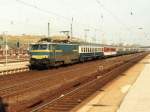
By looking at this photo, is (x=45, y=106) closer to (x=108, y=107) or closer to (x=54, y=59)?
(x=108, y=107)

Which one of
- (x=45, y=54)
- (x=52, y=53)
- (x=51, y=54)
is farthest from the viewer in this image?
(x=52, y=53)

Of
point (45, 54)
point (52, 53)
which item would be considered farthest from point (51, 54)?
point (45, 54)

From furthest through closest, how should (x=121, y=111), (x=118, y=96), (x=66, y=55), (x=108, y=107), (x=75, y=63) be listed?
(x=75, y=63), (x=66, y=55), (x=118, y=96), (x=108, y=107), (x=121, y=111)

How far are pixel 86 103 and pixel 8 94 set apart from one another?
4.83 m

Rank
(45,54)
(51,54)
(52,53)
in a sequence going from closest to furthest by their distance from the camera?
(45,54), (51,54), (52,53)

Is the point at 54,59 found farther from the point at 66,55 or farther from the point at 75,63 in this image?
the point at 75,63

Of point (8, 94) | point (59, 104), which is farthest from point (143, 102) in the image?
point (8, 94)

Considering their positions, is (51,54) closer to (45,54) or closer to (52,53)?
(52,53)

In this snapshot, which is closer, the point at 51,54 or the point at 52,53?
the point at 51,54

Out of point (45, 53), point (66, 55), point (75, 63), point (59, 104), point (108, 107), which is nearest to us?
point (108, 107)

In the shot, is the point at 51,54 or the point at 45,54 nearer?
the point at 45,54

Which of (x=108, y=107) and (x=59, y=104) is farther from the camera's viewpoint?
(x=59, y=104)

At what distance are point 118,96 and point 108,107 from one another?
3741mm

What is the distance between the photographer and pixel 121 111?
13242 mm
